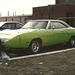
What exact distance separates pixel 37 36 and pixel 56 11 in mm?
32986

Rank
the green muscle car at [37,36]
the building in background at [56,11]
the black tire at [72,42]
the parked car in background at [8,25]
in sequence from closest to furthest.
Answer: the green muscle car at [37,36]
the black tire at [72,42]
the parked car in background at [8,25]
the building in background at [56,11]

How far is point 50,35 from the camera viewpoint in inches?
394

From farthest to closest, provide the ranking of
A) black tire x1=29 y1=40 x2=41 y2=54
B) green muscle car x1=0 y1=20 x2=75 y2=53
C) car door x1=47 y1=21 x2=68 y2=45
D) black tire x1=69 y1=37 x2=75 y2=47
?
black tire x1=69 y1=37 x2=75 y2=47 < car door x1=47 y1=21 x2=68 y2=45 < black tire x1=29 y1=40 x2=41 y2=54 < green muscle car x1=0 y1=20 x2=75 y2=53

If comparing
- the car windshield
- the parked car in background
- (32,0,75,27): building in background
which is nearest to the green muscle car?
the car windshield

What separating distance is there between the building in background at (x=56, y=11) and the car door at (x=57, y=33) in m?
29.0

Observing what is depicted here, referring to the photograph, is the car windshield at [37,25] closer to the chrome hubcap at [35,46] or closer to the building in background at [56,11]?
the chrome hubcap at [35,46]

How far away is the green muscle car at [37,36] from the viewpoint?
28.5 feet

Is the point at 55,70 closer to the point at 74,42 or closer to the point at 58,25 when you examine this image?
the point at 58,25

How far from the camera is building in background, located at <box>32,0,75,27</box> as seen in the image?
39.8m

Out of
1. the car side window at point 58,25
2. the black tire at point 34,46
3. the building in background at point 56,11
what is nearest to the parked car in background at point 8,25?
the car side window at point 58,25

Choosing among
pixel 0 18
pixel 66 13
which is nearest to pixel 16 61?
pixel 66 13

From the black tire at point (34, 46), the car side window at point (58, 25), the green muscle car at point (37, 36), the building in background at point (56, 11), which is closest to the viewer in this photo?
the green muscle car at point (37, 36)

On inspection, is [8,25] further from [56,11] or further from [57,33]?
[56,11]

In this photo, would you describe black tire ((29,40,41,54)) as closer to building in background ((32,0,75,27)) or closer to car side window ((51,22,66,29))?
car side window ((51,22,66,29))
